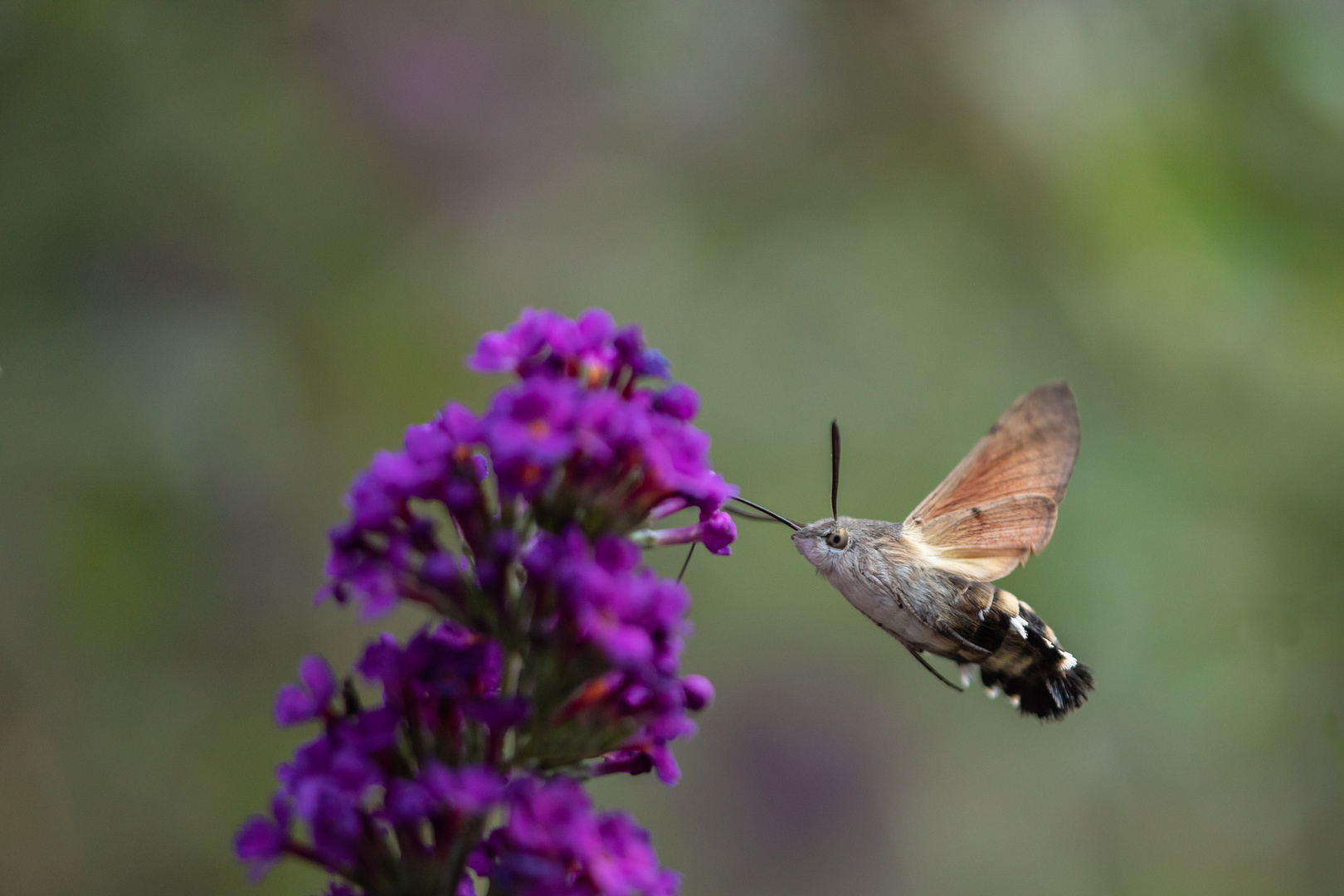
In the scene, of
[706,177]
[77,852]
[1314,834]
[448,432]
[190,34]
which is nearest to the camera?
[448,432]

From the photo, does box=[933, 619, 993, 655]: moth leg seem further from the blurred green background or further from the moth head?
the blurred green background

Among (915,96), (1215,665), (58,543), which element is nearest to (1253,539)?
(1215,665)

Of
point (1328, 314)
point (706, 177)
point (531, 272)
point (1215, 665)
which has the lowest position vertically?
point (1215, 665)

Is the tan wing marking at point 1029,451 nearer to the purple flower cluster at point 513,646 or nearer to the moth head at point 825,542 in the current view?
the moth head at point 825,542

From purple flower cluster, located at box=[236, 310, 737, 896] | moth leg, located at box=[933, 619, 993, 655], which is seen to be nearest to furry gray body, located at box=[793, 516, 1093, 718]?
moth leg, located at box=[933, 619, 993, 655]

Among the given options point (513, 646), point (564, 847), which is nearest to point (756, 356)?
point (513, 646)

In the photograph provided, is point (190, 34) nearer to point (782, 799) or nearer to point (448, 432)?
point (448, 432)
